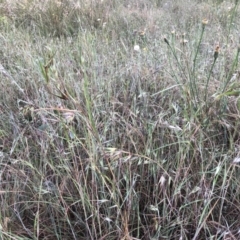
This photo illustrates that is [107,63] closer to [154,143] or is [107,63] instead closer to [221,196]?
[154,143]

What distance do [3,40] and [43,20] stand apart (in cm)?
76

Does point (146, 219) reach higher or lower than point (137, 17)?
lower

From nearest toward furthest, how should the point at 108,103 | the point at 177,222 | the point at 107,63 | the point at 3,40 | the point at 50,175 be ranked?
the point at 177,222 → the point at 50,175 → the point at 108,103 → the point at 107,63 → the point at 3,40

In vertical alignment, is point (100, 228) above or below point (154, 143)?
below

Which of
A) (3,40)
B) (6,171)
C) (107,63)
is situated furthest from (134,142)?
(3,40)

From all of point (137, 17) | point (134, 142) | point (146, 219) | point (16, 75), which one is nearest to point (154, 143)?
point (134, 142)

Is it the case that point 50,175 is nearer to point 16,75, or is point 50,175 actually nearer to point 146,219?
point 146,219

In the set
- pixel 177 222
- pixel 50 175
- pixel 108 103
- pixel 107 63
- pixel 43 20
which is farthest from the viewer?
pixel 43 20

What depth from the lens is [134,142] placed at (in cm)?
118

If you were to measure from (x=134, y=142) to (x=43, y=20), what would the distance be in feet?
7.14

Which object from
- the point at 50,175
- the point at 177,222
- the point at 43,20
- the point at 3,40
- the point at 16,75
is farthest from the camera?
the point at 43,20

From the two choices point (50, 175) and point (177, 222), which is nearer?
point (177, 222)

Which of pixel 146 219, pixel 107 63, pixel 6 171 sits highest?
pixel 107 63

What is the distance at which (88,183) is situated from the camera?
1.12 metres
